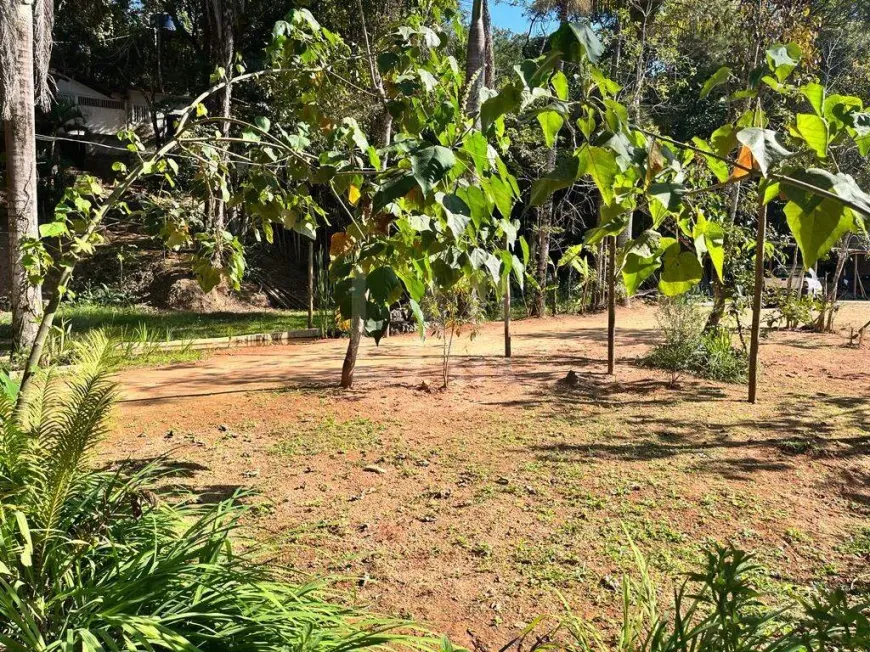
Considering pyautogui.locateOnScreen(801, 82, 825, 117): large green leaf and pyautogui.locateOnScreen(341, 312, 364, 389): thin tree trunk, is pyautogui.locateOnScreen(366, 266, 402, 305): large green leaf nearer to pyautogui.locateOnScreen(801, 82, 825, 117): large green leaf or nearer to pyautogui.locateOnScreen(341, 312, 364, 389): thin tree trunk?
pyautogui.locateOnScreen(801, 82, 825, 117): large green leaf

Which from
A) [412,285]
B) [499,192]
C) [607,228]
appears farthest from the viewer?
[412,285]

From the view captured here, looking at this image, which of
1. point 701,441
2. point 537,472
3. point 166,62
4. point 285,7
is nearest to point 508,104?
point 537,472

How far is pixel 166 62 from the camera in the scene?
21.1 meters

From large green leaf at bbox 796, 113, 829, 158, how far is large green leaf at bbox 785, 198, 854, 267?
0.10 meters

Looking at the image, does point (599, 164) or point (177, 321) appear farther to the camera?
point (177, 321)

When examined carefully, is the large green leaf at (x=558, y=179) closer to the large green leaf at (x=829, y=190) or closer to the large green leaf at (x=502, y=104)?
the large green leaf at (x=502, y=104)

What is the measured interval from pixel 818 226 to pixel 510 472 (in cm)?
318

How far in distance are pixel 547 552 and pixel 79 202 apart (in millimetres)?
2503

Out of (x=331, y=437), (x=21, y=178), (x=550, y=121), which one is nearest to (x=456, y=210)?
(x=550, y=121)

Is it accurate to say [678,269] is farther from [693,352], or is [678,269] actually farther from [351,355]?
[693,352]

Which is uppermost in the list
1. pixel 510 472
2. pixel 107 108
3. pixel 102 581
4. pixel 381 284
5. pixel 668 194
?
pixel 107 108

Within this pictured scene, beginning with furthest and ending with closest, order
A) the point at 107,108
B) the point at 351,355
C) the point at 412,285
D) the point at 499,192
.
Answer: the point at 107,108 → the point at 351,355 → the point at 412,285 → the point at 499,192

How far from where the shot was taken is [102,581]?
181 cm

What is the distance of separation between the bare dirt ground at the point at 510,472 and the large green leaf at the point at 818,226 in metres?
1.82
